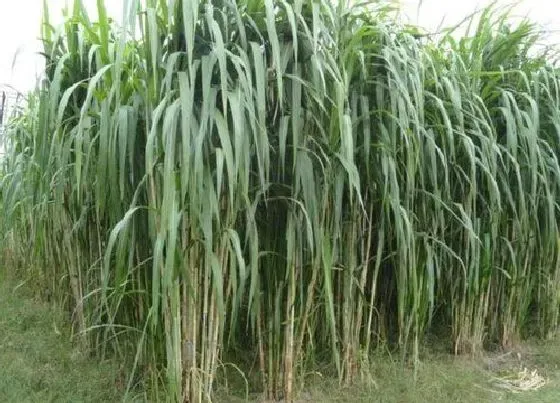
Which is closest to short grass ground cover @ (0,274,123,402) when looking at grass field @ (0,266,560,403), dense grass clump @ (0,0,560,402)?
grass field @ (0,266,560,403)

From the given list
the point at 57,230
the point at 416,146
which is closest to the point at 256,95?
the point at 416,146

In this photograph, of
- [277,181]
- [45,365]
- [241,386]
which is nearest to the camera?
[277,181]

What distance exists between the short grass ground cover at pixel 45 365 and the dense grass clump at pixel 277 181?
0.10m

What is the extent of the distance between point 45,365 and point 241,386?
794 millimetres

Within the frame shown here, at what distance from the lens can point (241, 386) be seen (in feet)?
7.23

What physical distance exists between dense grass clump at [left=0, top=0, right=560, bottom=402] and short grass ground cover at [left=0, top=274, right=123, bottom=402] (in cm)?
10

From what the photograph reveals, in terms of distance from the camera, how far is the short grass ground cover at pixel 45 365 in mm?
2092

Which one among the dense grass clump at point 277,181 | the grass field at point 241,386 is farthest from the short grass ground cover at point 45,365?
the dense grass clump at point 277,181

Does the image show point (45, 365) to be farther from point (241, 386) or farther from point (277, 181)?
point (277, 181)

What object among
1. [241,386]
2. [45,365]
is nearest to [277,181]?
[241,386]

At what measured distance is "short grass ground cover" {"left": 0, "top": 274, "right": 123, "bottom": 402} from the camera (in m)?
2.09

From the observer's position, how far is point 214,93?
1.64 meters

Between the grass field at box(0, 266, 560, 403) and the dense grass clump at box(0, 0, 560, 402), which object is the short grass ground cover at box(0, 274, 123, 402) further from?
the dense grass clump at box(0, 0, 560, 402)

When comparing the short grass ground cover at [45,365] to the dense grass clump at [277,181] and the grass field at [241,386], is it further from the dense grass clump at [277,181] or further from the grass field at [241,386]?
the dense grass clump at [277,181]
